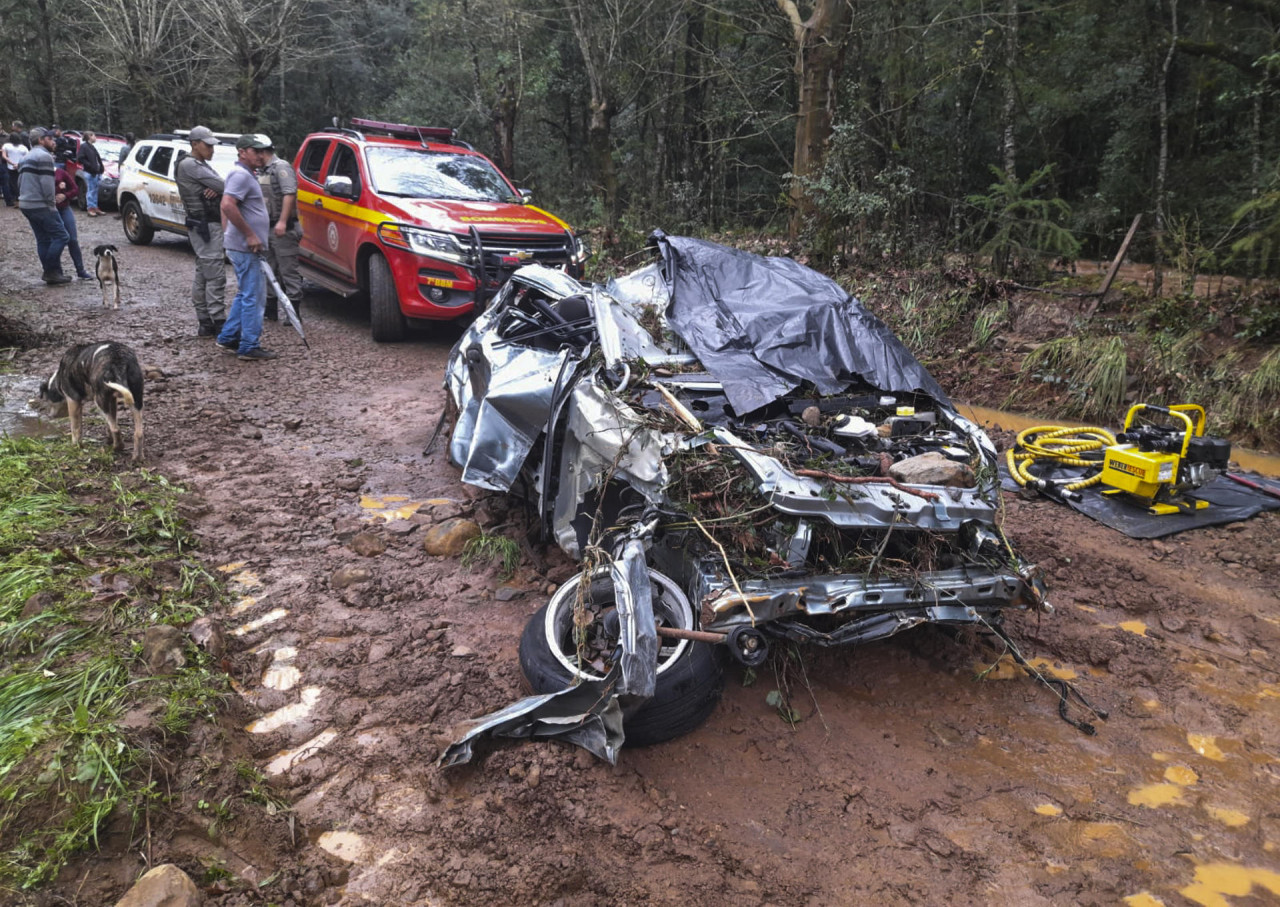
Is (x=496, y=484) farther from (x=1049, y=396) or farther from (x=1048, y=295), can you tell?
(x=1048, y=295)

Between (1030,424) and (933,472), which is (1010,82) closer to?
(1030,424)

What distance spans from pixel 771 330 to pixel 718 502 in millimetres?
1630

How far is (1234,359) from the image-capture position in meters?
7.25

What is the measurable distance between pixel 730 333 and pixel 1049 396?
5.01 m

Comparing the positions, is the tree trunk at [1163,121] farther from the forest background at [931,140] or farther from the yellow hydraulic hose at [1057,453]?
the yellow hydraulic hose at [1057,453]

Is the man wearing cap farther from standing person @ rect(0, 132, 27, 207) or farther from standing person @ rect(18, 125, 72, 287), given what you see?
standing person @ rect(0, 132, 27, 207)

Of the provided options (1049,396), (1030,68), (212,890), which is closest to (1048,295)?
(1049,396)

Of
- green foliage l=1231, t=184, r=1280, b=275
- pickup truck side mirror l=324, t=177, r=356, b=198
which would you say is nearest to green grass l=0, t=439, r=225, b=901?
pickup truck side mirror l=324, t=177, r=356, b=198

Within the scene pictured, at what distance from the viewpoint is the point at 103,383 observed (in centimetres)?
519

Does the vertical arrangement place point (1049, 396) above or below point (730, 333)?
below

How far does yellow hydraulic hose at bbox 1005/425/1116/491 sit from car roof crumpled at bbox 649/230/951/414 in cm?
204

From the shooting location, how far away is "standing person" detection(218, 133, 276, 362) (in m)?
7.22

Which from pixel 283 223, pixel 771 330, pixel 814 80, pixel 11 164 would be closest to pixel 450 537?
pixel 771 330

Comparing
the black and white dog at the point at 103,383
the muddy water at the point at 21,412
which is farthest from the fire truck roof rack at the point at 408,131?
the black and white dog at the point at 103,383
